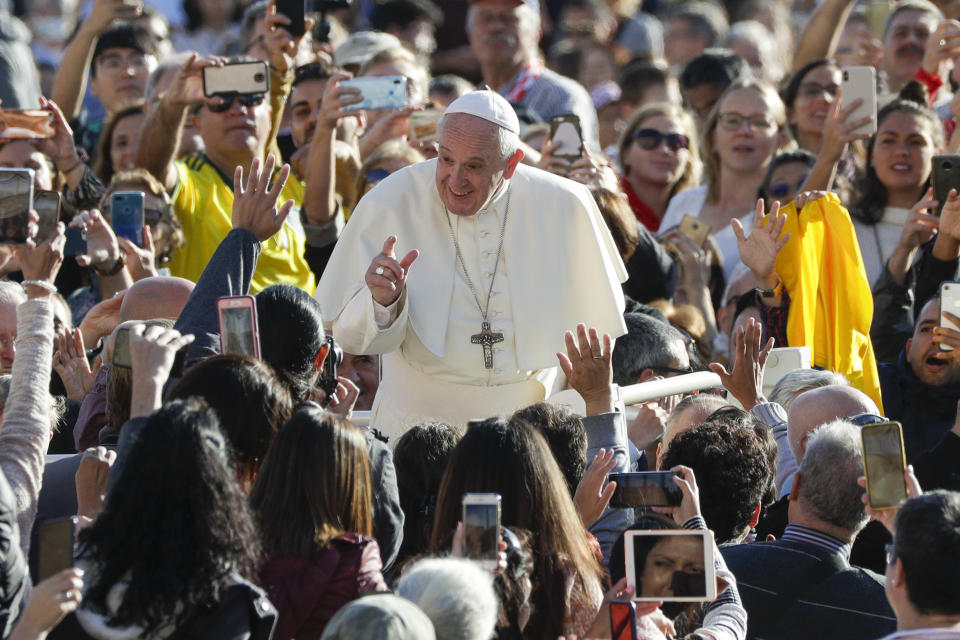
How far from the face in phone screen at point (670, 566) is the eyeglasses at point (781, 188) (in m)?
4.82

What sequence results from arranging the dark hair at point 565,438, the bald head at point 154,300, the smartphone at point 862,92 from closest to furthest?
the dark hair at point 565,438 < the bald head at point 154,300 < the smartphone at point 862,92

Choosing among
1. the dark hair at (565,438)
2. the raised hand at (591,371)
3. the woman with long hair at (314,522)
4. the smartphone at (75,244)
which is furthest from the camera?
the smartphone at (75,244)

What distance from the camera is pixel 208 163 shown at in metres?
7.94

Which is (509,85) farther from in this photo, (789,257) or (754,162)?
(789,257)

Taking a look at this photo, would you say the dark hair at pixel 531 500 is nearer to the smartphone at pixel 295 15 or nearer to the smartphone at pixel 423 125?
the smartphone at pixel 423 125

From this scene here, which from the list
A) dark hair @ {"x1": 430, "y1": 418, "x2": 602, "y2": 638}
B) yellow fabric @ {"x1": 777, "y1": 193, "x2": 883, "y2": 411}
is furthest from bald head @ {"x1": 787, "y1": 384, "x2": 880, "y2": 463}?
dark hair @ {"x1": 430, "y1": 418, "x2": 602, "y2": 638}

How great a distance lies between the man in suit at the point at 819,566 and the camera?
457cm

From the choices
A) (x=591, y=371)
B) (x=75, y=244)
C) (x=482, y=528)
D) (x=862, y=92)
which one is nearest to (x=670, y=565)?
(x=482, y=528)

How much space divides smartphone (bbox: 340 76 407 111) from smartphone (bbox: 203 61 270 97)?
16.4 inches

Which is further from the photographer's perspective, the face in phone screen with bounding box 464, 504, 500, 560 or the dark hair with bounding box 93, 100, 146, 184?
the dark hair with bounding box 93, 100, 146, 184

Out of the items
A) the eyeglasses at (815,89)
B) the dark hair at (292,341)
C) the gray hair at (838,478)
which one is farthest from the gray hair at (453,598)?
the eyeglasses at (815,89)

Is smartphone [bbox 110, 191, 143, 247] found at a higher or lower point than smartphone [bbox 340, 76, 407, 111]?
lower

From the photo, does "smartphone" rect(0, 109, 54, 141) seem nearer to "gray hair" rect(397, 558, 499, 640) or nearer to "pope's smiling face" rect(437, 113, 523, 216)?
"pope's smiling face" rect(437, 113, 523, 216)

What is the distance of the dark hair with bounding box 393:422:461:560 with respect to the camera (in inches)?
190
